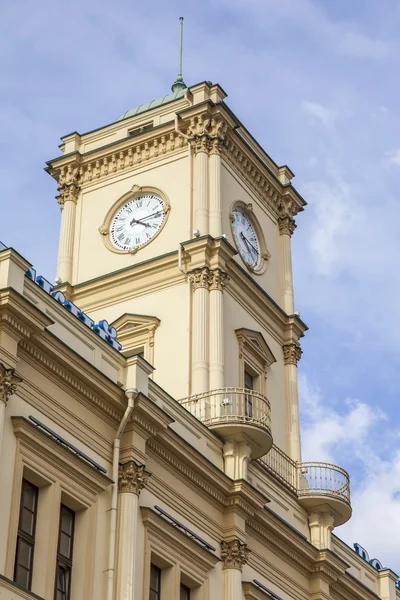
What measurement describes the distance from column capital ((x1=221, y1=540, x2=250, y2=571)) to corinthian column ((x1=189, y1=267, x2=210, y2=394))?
17.9 feet

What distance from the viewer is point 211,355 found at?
129ft

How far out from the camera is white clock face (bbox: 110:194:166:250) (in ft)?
143

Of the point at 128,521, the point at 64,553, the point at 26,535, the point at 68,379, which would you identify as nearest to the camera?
the point at 26,535

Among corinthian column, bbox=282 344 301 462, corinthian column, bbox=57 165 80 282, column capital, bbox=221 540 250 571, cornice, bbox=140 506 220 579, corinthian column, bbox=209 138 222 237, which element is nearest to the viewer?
cornice, bbox=140 506 220 579

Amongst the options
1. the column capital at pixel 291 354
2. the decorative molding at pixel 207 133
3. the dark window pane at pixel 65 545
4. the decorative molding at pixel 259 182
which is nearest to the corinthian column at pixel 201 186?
the decorative molding at pixel 207 133

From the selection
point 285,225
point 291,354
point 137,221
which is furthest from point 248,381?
point 285,225

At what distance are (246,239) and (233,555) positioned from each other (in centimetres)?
1396

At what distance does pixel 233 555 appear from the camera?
112 ft

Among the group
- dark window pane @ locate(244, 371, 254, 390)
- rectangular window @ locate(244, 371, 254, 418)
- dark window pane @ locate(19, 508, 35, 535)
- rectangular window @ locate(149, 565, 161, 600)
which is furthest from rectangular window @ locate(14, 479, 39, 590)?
dark window pane @ locate(244, 371, 254, 390)

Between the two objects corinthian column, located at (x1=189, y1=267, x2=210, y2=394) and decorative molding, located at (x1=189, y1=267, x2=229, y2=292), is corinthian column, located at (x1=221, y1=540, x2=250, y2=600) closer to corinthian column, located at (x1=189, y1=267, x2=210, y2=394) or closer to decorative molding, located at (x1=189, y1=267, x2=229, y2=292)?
corinthian column, located at (x1=189, y1=267, x2=210, y2=394)

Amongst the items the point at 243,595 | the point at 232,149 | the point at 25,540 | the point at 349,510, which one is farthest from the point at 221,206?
the point at 25,540

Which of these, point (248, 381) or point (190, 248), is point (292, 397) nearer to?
point (248, 381)

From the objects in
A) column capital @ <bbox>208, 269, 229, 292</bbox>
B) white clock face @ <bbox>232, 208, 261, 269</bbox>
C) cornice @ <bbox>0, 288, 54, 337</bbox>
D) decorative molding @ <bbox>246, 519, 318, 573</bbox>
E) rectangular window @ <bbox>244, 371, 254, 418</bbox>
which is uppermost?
white clock face @ <bbox>232, 208, 261, 269</bbox>

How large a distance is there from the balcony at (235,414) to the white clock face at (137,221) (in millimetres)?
7877
